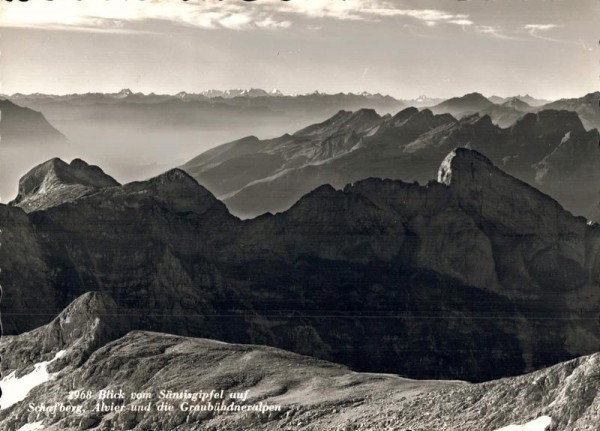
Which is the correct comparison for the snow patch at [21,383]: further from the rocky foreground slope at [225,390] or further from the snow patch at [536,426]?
the snow patch at [536,426]

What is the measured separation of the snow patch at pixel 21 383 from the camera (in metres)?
139

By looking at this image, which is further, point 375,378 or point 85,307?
point 85,307

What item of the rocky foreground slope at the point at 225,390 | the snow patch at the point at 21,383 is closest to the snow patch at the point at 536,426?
the rocky foreground slope at the point at 225,390

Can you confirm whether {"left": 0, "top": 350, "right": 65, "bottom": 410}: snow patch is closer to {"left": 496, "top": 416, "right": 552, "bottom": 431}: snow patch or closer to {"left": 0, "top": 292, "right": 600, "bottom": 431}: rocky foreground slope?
{"left": 0, "top": 292, "right": 600, "bottom": 431}: rocky foreground slope

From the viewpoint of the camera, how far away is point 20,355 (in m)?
150

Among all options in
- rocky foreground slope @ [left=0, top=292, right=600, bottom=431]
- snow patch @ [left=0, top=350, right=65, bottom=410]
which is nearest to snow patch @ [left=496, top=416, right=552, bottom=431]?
rocky foreground slope @ [left=0, top=292, right=600, bottom=431]

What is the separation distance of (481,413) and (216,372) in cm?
3501

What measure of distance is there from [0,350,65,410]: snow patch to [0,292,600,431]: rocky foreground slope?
17 centimetres

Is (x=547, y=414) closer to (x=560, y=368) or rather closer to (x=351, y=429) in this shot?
(x=560, y=368)

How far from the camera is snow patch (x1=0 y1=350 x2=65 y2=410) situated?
139 m

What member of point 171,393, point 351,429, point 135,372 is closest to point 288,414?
point 351,429

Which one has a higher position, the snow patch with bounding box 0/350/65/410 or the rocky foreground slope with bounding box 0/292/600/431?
the rocky foreground slope with bounding box 0/292/600/431

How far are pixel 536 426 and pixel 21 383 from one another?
60.9 metres

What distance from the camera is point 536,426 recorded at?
10088 cm
